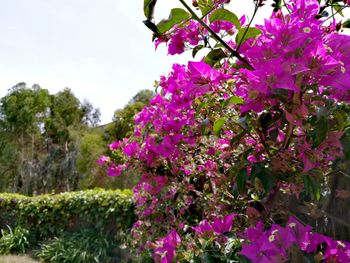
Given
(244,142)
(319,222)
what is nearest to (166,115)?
(244,142)

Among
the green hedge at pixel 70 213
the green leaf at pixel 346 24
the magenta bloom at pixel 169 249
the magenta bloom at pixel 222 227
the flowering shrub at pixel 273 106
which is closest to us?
the flowering shrub at pixel 273 106

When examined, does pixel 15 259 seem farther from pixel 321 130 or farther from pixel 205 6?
pixel 321 130

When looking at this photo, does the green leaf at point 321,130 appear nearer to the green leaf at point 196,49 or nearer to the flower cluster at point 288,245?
the flower cluster at point 288,245

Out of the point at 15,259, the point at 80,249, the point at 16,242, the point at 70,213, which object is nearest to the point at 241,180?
the point at 80,249

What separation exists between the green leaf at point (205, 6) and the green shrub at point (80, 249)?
457 cm

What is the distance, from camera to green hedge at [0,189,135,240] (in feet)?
18.6

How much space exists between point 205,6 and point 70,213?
5664 millimetres

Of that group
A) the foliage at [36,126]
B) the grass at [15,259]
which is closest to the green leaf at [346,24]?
the grass at [15,259]

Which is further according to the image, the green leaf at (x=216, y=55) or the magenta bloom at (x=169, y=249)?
the magenta bloom at (x=169, y=249)

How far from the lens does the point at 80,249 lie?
5.44 meters

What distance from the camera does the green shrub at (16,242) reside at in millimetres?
6062

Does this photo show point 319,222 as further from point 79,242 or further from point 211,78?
point 79,242

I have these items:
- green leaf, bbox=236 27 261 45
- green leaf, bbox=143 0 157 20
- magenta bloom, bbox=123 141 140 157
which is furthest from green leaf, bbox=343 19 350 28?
magenta bloom, bbox=123 141 140 157

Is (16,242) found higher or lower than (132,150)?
lower
